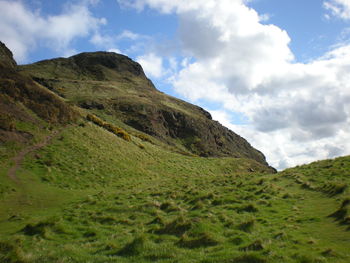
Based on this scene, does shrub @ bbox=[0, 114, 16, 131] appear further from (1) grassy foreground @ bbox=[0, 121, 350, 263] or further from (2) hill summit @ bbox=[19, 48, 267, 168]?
(2) hill summit @ bbox=[19, 48, 267, 168]

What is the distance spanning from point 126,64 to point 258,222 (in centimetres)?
19052

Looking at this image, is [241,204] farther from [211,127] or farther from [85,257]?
[211,127]

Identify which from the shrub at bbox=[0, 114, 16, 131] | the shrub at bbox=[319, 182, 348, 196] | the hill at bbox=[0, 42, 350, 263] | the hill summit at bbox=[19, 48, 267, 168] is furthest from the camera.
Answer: the hill summit at bbox=[19, 48, 267, 168]

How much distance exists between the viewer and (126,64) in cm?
19262

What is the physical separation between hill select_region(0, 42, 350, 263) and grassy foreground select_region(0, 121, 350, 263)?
0.20 feet

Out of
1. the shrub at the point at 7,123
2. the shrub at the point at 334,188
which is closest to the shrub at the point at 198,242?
the shrub at the point at 334,188

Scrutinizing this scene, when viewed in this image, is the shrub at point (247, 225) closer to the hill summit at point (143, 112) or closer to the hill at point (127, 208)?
the hill at point (127, 208)

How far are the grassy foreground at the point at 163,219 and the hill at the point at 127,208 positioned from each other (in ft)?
0.20

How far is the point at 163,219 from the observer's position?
14.7 meters

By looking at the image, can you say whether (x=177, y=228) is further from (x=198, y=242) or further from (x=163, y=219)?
(x=163, y=219)

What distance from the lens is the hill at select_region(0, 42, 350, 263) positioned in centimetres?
977

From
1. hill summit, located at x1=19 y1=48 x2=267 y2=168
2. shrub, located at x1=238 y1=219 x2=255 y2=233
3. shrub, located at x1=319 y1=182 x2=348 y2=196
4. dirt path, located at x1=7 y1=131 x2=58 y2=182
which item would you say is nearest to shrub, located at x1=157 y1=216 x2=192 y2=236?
shrub, located at x1=238 y1=219 x2=255 y2=233

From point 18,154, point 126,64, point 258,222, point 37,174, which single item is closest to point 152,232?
point 258,222

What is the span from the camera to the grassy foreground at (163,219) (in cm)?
954
